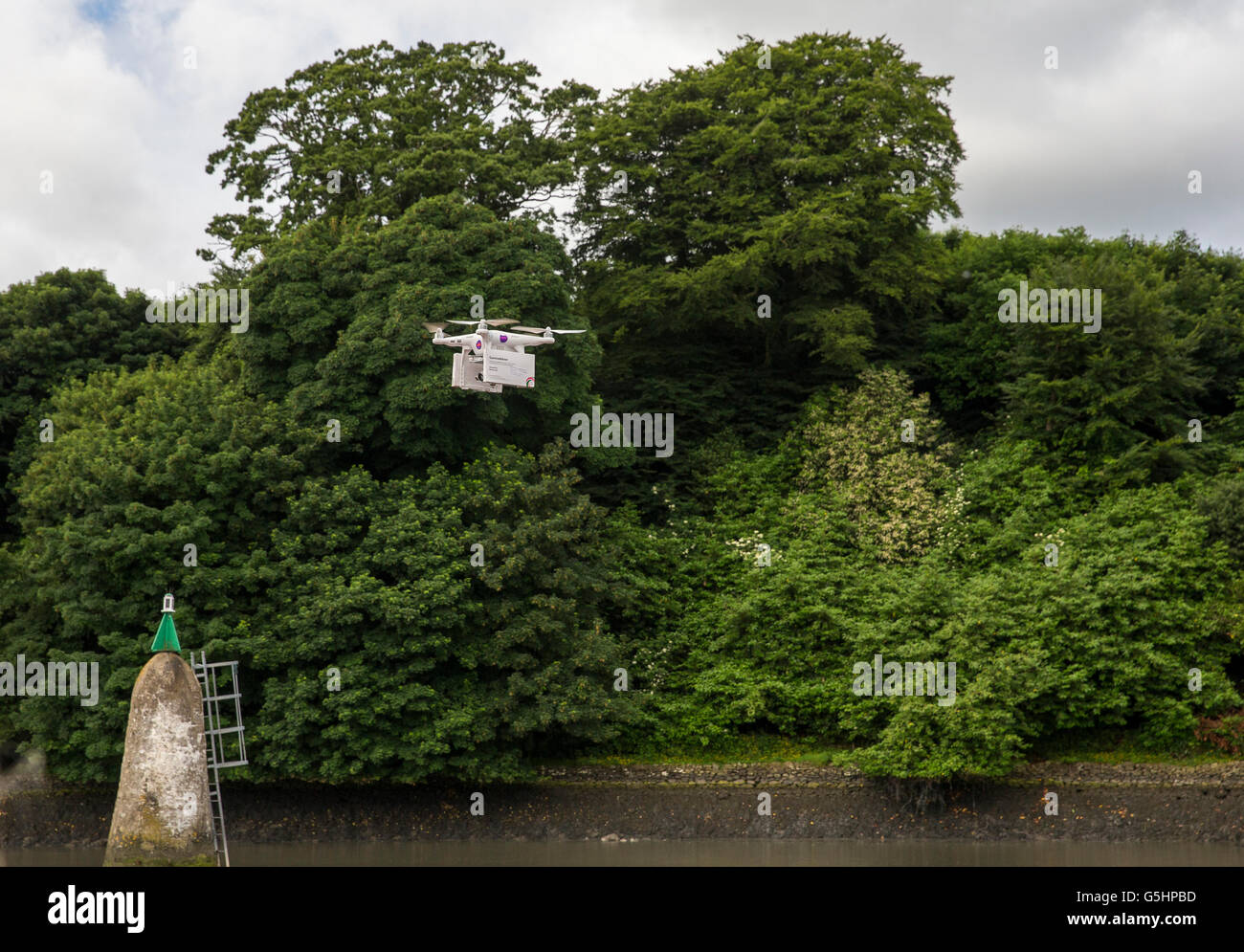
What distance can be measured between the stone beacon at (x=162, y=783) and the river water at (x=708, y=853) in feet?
20.7

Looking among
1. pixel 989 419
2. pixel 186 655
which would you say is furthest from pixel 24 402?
pixel 989 419

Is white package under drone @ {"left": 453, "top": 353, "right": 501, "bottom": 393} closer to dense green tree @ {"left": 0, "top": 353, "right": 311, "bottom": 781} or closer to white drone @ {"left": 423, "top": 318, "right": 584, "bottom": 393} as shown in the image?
white drone @ {"left": 423, "top": 318, "right": 584, "bottom": 393}

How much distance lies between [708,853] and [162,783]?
11757mm

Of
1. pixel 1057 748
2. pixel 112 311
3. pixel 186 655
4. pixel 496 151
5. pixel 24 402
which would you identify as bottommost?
pixel 1057 748

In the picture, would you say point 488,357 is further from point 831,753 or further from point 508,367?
point 831,753

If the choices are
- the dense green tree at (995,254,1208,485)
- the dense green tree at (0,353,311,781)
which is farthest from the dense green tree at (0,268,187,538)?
the dense green tree at (995,254,1208,485)

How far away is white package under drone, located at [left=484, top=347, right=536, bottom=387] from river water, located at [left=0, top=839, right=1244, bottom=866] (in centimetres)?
958

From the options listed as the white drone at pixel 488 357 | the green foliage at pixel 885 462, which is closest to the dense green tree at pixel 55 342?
the white drone at pixel 488 357

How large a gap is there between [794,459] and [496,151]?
12525 millimetres

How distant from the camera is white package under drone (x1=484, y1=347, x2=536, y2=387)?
1094 inches

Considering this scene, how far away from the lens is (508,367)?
92.4 ft

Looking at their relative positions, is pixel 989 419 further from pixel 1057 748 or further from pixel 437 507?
pixel 437 507

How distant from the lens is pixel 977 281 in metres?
43.4

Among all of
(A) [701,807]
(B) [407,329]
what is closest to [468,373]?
(B) [407,329]
